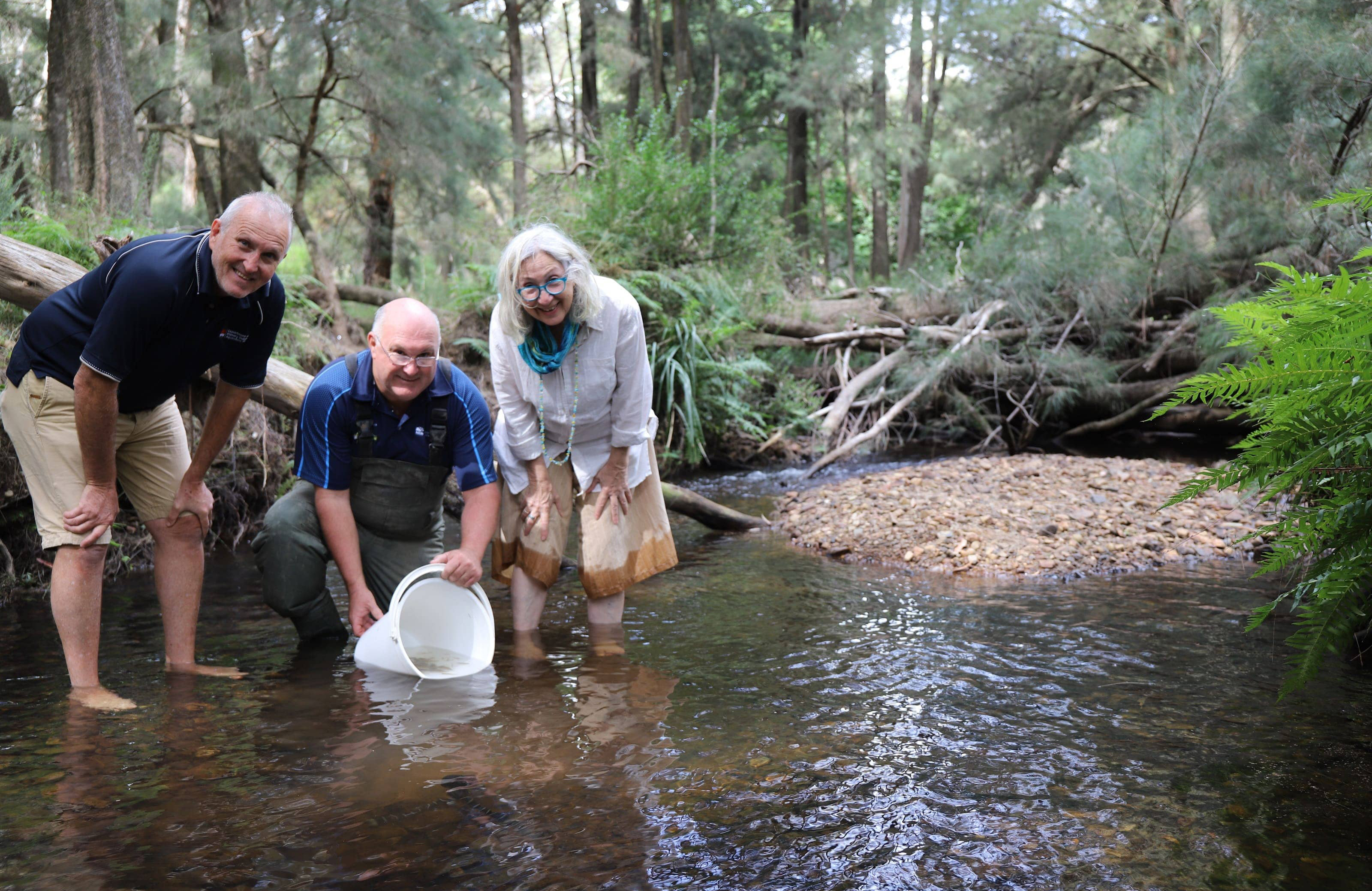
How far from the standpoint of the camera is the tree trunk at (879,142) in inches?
618

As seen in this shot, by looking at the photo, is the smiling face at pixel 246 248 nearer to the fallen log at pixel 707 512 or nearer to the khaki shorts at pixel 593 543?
the khaki shorts at pixel 593 543

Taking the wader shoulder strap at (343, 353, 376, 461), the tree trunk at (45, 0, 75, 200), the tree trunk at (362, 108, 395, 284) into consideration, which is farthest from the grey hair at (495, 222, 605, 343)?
the tree trunk at (362, 108, 395, 284)

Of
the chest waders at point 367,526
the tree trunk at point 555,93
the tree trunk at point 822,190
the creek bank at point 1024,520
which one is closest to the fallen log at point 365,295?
the creek bank at point 1024,520

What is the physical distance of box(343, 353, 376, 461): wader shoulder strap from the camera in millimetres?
3523

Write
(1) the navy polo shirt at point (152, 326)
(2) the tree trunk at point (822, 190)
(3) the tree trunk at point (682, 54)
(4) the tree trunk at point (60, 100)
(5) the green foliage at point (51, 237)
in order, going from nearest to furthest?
(1) the navy polo shirt at point (152, 326) < (5) the green foliage at point (51, 237) < (4) the tree trunk at point (60, 100) < (3) the tree trunk at point (682, 54) < (2) the tree trunk at point (822, 190)

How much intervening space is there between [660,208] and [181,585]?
670 centimetres

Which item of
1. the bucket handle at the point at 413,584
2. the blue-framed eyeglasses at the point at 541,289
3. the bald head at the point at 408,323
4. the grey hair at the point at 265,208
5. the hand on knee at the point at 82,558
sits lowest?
the bucket handle at the point at 413,584

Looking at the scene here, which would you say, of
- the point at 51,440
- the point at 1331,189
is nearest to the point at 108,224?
the point at 51,440

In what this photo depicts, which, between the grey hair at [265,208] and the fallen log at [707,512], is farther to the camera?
the fallen log at [707,512]

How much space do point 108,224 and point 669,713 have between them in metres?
4.93

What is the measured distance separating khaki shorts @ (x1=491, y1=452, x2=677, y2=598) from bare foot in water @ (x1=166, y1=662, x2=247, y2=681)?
1.04m

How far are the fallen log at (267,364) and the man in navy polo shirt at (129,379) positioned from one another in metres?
0.45

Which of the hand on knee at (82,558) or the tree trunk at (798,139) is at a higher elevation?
the tree trunk at (798,139)

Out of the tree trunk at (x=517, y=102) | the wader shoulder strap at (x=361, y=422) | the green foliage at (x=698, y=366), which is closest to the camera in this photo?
the wader shoulder strap at (x=361, y=422)
